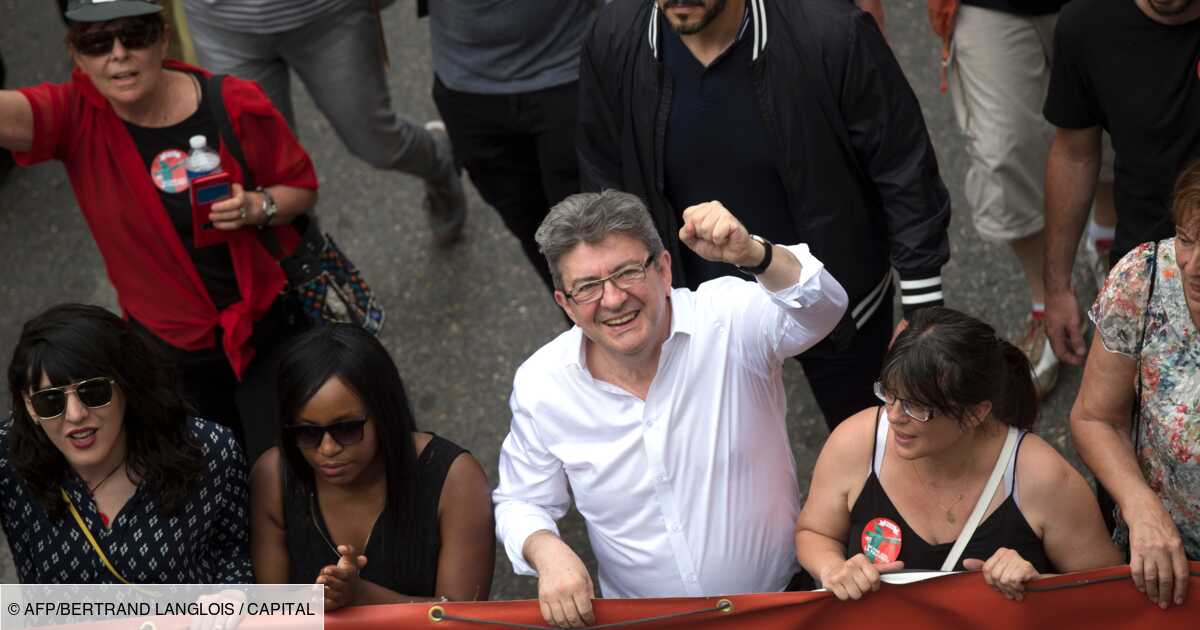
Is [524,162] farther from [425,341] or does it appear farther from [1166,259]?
[1166,259]

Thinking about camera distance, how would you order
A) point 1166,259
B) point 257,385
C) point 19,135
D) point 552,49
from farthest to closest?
1. point 552,49
2. point 257,385
3. point 19,135
4. point 1166,259

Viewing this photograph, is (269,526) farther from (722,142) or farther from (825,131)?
(825,131)

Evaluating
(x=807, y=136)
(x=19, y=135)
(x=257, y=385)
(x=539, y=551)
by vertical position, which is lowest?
(x=257, y=385)

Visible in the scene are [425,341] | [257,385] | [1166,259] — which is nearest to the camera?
[1166,259]

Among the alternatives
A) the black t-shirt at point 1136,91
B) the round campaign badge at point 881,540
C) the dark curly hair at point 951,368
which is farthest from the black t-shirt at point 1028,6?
the round campaign badge at point 881,540

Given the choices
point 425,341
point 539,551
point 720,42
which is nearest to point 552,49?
point 720,42

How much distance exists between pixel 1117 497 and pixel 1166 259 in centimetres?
49

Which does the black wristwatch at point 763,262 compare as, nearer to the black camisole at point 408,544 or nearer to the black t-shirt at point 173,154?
the black camisole at point 408,544

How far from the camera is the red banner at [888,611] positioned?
2996 millimetres

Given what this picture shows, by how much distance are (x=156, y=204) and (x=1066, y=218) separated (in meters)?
2.45

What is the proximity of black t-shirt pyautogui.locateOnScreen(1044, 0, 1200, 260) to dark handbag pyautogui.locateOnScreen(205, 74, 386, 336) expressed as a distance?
2032 millimetres

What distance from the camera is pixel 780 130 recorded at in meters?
3.69

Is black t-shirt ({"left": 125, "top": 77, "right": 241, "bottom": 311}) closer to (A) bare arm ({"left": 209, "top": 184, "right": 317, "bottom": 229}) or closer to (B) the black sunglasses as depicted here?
(A) bare arm ({"left": 209, "top": 184, "right": 317, "bottom": 229})

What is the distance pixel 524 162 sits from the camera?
4.95 meters
